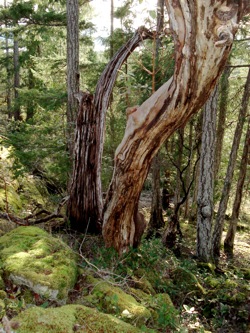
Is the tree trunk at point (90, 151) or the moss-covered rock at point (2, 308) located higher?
the tree trunk at point (90, 151)

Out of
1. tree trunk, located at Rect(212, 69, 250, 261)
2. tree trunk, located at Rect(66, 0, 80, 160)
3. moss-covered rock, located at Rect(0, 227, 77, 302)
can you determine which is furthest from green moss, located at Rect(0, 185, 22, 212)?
tree trunk, located at Rect(212, 69, 250, 261)

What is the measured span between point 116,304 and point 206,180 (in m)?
5.29

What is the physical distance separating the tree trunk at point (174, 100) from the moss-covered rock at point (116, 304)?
1.43 metres

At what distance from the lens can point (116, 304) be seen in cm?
295

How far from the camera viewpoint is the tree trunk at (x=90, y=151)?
5.18 meters

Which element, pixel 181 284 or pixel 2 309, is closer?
Result: pixel 2 309

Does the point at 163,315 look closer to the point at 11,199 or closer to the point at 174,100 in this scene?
the point at 174,100

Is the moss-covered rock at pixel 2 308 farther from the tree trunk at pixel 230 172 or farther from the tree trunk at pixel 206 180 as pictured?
the tree trunk at pixel 230 172

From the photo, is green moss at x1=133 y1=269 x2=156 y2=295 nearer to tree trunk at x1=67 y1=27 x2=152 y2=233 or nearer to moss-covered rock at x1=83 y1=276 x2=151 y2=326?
moss-covered rock at x1=83 y1=276 x2=151 y2=326

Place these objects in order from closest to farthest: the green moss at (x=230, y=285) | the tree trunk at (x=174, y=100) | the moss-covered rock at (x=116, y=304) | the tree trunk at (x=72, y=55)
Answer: the tree trunk at (x=174, y=100)
the moss-covered rock at (x=116, y=304)
the green moss at (x=230, y=285)
the tree trunk at (x=72, y=55)

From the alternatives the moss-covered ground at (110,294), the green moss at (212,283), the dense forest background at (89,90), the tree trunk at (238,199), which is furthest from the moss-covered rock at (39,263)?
the tree trunk at (238,199)

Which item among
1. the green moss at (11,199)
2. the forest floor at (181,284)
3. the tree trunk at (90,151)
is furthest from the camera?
the green moss at (11,199)

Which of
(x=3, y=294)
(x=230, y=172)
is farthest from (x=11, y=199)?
(x=230, y=172)

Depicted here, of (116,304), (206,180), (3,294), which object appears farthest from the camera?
(206,180)
